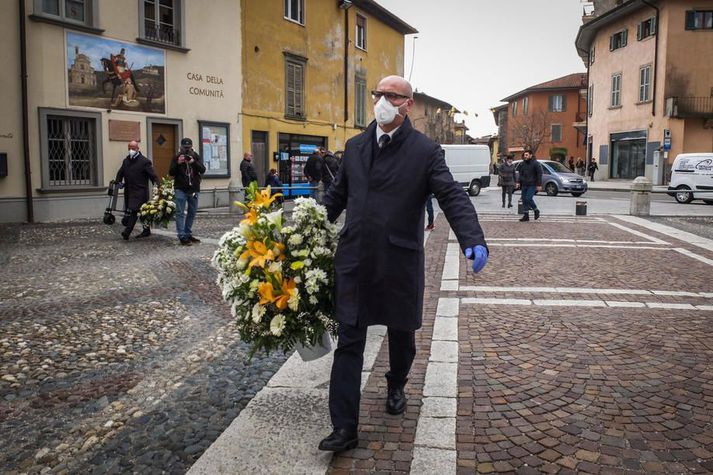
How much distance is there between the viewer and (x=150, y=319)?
5.78 m

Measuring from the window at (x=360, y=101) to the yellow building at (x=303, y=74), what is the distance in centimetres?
4

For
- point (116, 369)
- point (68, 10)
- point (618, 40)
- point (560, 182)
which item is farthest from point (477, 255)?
point (618, 40)

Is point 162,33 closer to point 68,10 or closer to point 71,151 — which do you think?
point 68,10

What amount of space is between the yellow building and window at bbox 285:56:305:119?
36 mm

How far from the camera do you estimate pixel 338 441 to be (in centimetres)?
304

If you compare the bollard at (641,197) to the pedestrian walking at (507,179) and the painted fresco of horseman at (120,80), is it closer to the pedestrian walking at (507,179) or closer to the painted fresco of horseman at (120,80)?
the pedestrian walking at (507,179)

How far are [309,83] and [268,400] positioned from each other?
2124 cm

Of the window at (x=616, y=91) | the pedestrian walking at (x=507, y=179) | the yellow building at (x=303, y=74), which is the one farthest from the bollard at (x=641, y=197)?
the window at (x=616, y=91)

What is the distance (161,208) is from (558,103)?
184 feet

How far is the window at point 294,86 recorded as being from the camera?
22.5 meters

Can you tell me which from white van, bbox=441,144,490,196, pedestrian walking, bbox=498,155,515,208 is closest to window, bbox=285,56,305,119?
white van, bbox=441,144,490,196

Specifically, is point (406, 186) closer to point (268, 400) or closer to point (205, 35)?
point (268, 400)

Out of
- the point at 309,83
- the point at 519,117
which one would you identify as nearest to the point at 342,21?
the point at 309,83

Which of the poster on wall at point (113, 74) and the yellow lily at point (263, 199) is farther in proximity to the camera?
the poster on wall at point (113, 74)
